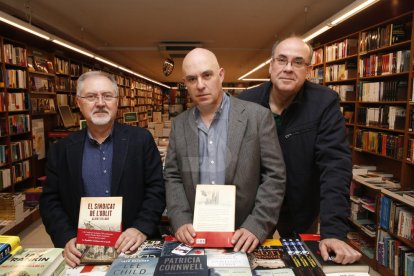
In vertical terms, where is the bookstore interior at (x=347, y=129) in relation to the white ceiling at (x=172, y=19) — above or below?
below

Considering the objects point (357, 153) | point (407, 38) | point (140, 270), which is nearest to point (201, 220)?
point (140, 270)

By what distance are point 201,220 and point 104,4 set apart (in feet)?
13.5

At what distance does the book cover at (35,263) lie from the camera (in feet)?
3.03

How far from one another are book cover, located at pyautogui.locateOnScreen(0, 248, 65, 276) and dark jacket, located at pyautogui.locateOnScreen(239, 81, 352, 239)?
1.07 m

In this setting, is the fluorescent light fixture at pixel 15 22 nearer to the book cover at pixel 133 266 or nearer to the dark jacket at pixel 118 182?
the dark jacket at pixel 118 182

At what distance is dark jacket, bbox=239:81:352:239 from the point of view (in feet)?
4.59

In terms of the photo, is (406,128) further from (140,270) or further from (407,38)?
(140,270)

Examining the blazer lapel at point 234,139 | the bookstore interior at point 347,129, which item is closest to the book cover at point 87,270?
the bookstore interior at point 347,129

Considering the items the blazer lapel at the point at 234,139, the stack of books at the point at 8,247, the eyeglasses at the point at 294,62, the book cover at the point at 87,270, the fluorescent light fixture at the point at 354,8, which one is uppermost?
the fluorescent light fixture at the point at 354,8

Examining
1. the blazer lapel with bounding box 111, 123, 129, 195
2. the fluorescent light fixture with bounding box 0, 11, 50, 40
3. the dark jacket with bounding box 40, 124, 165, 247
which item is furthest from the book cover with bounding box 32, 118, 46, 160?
the blazer lapel with bounding box 111, 123, 129, 195

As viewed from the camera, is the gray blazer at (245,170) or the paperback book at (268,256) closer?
the paperback book at (268,256)

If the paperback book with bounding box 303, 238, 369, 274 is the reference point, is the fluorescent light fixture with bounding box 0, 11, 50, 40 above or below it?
above

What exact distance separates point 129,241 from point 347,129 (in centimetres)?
419

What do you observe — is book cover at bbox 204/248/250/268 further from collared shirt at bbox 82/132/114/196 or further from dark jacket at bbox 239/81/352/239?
collared shirt at bbox 82/132/114/196
